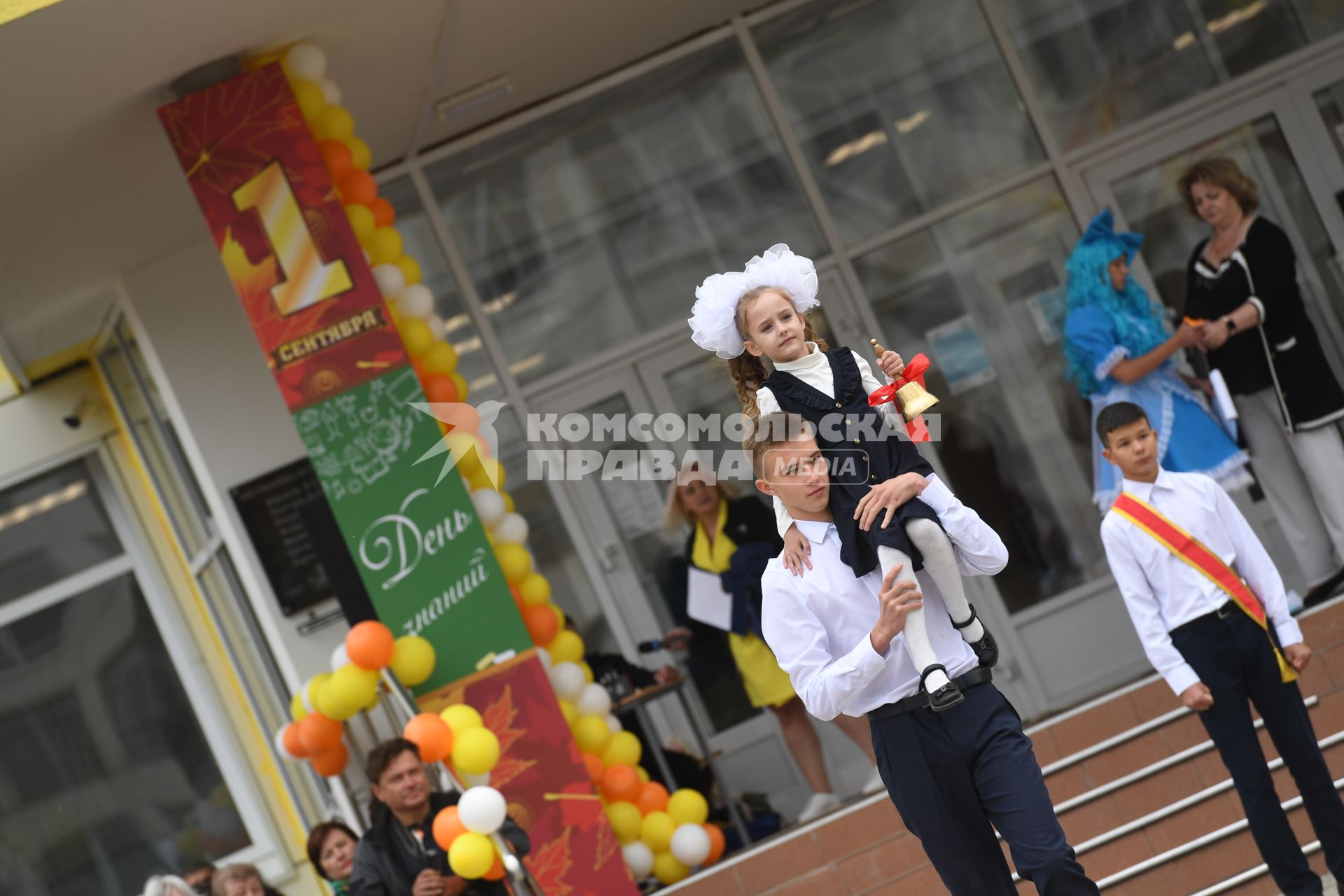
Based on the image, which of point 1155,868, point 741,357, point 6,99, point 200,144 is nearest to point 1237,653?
point 1155,868

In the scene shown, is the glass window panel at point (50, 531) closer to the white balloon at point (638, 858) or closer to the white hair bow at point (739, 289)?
the white balloon at point (638, 858)

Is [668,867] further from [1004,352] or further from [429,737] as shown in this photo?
[1004,352]

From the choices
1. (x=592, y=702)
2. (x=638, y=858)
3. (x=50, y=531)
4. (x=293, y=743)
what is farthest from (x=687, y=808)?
(x=50, y=531)

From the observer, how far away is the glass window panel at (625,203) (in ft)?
21.8

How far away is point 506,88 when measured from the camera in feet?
20.3

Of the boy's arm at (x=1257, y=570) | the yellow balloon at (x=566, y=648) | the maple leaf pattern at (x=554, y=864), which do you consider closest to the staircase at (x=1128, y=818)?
the maple leaf pattern at (x=554, y=864)

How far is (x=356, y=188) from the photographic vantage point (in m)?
5.11

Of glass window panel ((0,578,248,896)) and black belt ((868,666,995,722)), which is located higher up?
glass window panel ((0,578,248,896))

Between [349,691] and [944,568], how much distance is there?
2.60 meters

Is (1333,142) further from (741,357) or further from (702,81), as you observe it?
(741,357)

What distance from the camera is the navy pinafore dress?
9.65 feet

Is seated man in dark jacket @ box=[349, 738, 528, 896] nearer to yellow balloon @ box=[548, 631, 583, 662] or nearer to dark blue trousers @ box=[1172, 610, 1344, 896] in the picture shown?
yellow balloon @ box=[548, 631, 583, 662]

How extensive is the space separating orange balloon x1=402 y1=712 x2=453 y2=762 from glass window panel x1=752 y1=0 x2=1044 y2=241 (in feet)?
11.3

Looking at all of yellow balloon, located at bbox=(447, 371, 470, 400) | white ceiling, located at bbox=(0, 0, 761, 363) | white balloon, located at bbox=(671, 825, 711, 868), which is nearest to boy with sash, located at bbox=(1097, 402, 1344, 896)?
white balloon, located at bbox=(671, 825, 711, 868)
